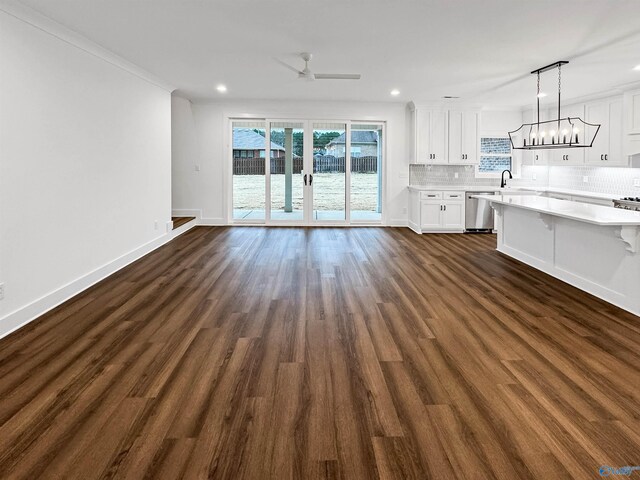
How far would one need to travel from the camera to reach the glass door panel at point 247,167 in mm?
9680

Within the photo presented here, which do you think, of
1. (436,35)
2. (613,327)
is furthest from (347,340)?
(436,35)

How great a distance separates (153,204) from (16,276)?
345 centimetres

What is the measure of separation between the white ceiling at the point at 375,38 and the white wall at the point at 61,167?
15.3 inches

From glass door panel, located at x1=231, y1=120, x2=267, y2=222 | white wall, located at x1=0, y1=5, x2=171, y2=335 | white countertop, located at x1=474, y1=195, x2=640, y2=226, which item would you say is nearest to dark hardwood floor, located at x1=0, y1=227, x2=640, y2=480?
white wall, located at x1=0, y1=5, x2=171, y2=335

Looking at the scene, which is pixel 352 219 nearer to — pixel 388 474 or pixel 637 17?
pixel 637 17

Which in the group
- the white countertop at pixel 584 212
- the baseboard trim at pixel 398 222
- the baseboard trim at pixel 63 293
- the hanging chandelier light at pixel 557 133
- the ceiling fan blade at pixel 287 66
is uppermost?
the ceiling fan blade at pixel 287 66

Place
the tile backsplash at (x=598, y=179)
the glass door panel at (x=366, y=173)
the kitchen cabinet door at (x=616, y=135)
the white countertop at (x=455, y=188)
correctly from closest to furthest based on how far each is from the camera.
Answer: the kitchen cabinet door at (x=616, y=135) → the tile backsplash at (x=598, y=179) → the white countertop at (x=455, y=188) → the glass door panel at (x=366, y=173)

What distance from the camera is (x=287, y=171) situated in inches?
387

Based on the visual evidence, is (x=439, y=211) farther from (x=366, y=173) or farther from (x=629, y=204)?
(x=629, y=204)

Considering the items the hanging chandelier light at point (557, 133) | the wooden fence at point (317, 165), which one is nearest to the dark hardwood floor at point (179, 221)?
the wooden fence at point (317, 165)

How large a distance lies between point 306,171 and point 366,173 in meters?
1.26

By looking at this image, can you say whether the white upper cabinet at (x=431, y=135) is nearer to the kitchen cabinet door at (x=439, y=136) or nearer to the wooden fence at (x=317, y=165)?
the kitchen cabinet door at (x=439, y=136)

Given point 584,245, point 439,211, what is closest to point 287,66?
point 584,245

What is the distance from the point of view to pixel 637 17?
4121 mm
